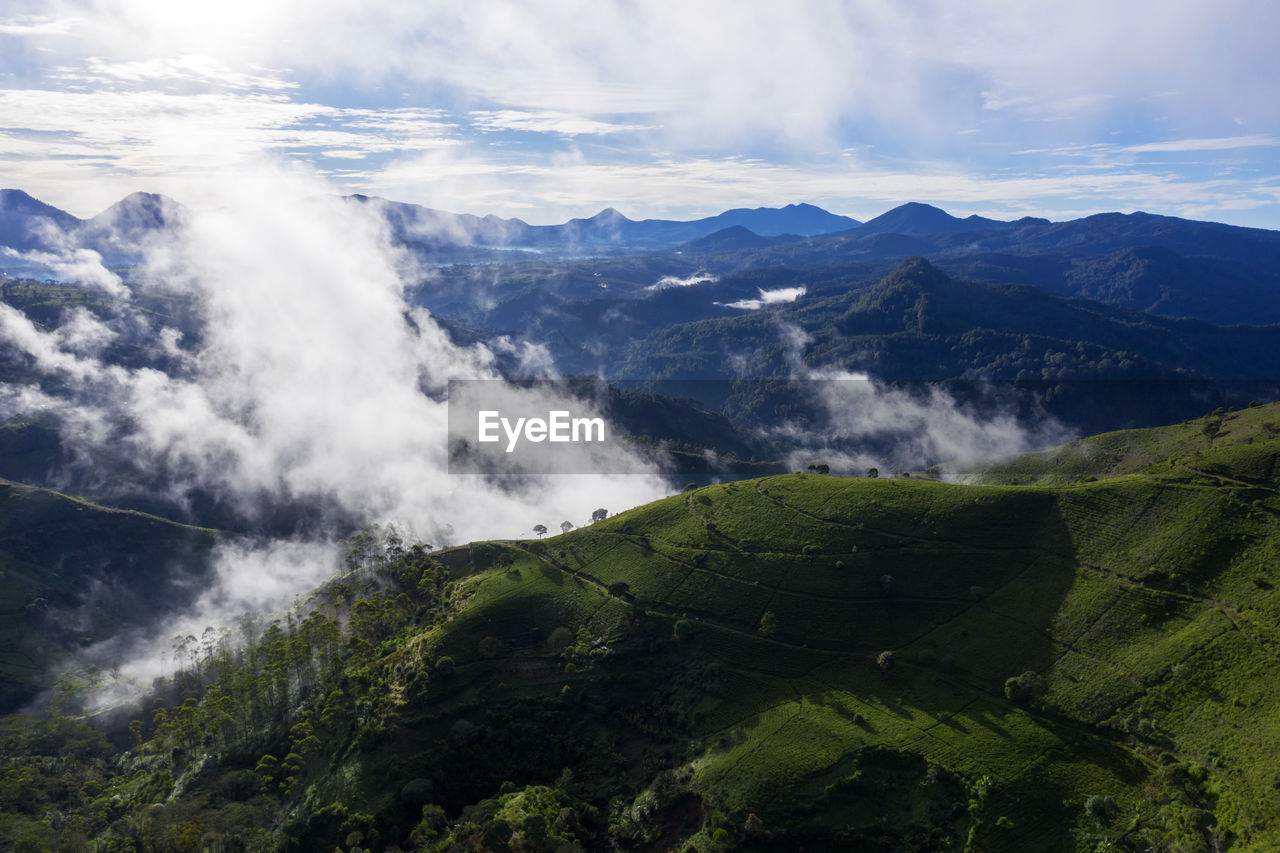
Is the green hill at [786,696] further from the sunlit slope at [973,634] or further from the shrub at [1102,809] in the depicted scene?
the sunlit slope at [973,634]

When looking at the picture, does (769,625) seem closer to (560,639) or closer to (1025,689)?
(560,639)

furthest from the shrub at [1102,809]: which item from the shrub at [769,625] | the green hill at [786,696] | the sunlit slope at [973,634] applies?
the shrub at [769,625]

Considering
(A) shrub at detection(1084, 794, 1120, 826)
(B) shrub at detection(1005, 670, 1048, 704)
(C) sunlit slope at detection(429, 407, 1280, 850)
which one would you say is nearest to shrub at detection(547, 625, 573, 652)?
(C) sunlit slope at detection(429, 407, 1280, 850)

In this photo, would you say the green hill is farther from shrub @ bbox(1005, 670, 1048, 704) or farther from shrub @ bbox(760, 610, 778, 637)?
shrub @ bbox(760, 610, 778, 637)

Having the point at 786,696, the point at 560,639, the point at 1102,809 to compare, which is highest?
the point at 1102,809

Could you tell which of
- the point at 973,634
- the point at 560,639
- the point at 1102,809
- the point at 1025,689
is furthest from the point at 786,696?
the point at 1102,809
